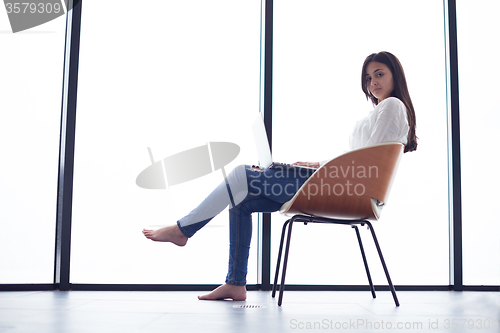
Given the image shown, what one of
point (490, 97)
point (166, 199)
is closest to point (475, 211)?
point (490, 97)

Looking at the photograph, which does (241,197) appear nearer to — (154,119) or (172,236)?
(172,236)

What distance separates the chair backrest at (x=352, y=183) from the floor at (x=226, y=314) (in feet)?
1.34

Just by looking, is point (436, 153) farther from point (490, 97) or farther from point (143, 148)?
point (143, 148)

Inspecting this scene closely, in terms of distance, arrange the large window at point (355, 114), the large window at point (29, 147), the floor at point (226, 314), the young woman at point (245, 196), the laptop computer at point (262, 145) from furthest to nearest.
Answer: the large window at point (355, 114) → the large window at point (29, 147) → the laptop computer at point (262, 145) → the young woman at point (245, 196) → the floor at point (226, 314)

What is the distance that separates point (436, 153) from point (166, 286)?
73.2 inches

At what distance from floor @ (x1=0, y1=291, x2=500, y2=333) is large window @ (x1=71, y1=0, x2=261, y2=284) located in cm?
31

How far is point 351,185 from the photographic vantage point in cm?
169

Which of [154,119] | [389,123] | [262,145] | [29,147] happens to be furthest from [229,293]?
[29,147]

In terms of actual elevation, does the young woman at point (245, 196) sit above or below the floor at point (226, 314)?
above

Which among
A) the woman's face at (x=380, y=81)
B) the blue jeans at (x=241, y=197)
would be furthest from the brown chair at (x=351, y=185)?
the woman's face at (x=380, y=81)

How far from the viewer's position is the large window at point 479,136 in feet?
8.54

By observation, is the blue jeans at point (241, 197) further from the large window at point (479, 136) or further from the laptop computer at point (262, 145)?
the large window at point (479, 136)

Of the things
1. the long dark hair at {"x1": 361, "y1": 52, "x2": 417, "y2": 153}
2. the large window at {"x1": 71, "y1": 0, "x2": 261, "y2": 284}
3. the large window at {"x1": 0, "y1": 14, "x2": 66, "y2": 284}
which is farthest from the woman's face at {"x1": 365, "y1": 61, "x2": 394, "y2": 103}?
the large window at {"x1": 0, "y1": 14, "x2": 66, "y2": 284}

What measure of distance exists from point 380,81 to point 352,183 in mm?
615
